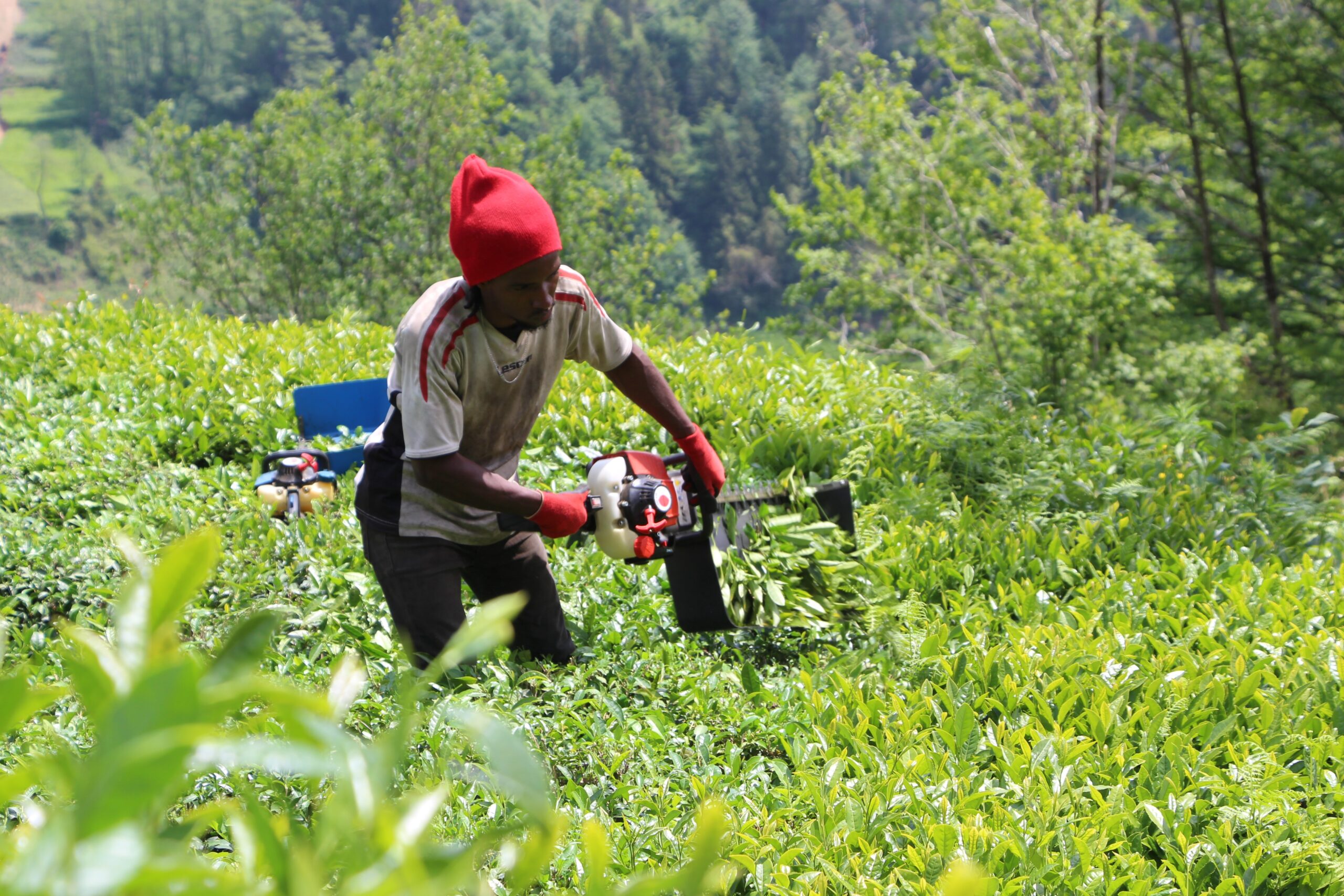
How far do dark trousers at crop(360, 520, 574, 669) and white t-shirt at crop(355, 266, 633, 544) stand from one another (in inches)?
2.0

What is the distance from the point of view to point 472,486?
3266mm

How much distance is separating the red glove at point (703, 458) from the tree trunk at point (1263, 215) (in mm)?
15394

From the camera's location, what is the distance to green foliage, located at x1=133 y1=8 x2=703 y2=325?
27.1 m

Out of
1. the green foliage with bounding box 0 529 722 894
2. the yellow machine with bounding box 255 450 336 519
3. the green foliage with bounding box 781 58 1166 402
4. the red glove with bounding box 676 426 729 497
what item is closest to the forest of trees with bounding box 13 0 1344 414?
the green foliage with bounding box 781 58 1166 402

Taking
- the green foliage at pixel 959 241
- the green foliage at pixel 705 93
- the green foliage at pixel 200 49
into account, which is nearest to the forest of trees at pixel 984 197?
the green foliage at pixel 959 241

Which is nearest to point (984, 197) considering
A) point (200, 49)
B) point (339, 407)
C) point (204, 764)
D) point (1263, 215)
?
point (1263, 215)

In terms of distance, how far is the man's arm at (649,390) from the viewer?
3879mm

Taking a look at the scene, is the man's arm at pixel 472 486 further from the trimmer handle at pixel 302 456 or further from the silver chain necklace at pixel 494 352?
the trimmer handle at pixel 302 456

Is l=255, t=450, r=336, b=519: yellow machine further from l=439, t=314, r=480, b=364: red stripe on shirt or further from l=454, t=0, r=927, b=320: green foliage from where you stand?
l=454, t=0, r=927, b=320: green foliage

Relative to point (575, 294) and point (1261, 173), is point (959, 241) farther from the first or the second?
point (575, 294)

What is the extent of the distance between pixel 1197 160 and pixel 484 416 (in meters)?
18.6

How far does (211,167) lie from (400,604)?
1135 inches

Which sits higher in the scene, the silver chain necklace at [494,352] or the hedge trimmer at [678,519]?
the silver chain necklace at [494,352]

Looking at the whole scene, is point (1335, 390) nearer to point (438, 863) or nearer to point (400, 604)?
point (400, 604)
